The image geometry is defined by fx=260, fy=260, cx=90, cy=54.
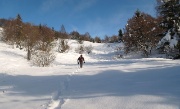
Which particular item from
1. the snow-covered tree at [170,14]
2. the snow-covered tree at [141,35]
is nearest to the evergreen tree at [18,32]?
the snow-covered tree at [141,35]

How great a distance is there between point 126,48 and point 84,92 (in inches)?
1770

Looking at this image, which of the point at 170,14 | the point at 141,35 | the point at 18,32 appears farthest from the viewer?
the point at 18,32

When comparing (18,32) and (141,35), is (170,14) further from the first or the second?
(18,32)

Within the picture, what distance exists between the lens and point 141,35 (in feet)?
177

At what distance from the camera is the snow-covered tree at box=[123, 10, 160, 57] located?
53219 millimetres

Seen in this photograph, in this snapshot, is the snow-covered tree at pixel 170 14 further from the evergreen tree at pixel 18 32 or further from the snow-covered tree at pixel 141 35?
the evergreen tree at pixel 18 32

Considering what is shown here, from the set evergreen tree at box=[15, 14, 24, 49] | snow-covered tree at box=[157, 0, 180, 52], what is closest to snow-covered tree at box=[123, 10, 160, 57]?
snow-covered tree at box=[157, 0, 180, 52]

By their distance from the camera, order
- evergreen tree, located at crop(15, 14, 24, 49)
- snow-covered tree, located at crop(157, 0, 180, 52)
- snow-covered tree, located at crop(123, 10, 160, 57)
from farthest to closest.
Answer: evergreen tree, located at crop(15, 14, 24, 49)
snow-covered tree, located at crop(123, 10, 160, 57)
snow-covered tree, located at crop(157, 0, 180, 52)

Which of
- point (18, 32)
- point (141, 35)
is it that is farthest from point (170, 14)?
point (18, 32)

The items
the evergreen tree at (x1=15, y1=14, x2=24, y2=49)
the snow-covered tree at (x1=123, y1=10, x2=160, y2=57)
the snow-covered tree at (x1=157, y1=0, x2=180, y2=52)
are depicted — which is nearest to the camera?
the snow-covered tree at (x1=157, y1=0, x2=180, y2=52)

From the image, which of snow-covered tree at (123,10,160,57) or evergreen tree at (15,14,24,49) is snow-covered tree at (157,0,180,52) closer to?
snow-covered tree at (123,10,160,57)

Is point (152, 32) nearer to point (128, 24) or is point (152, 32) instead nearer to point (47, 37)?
point (128, 24)

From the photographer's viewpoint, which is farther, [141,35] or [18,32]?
[18,32]

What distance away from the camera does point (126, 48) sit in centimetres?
5566
